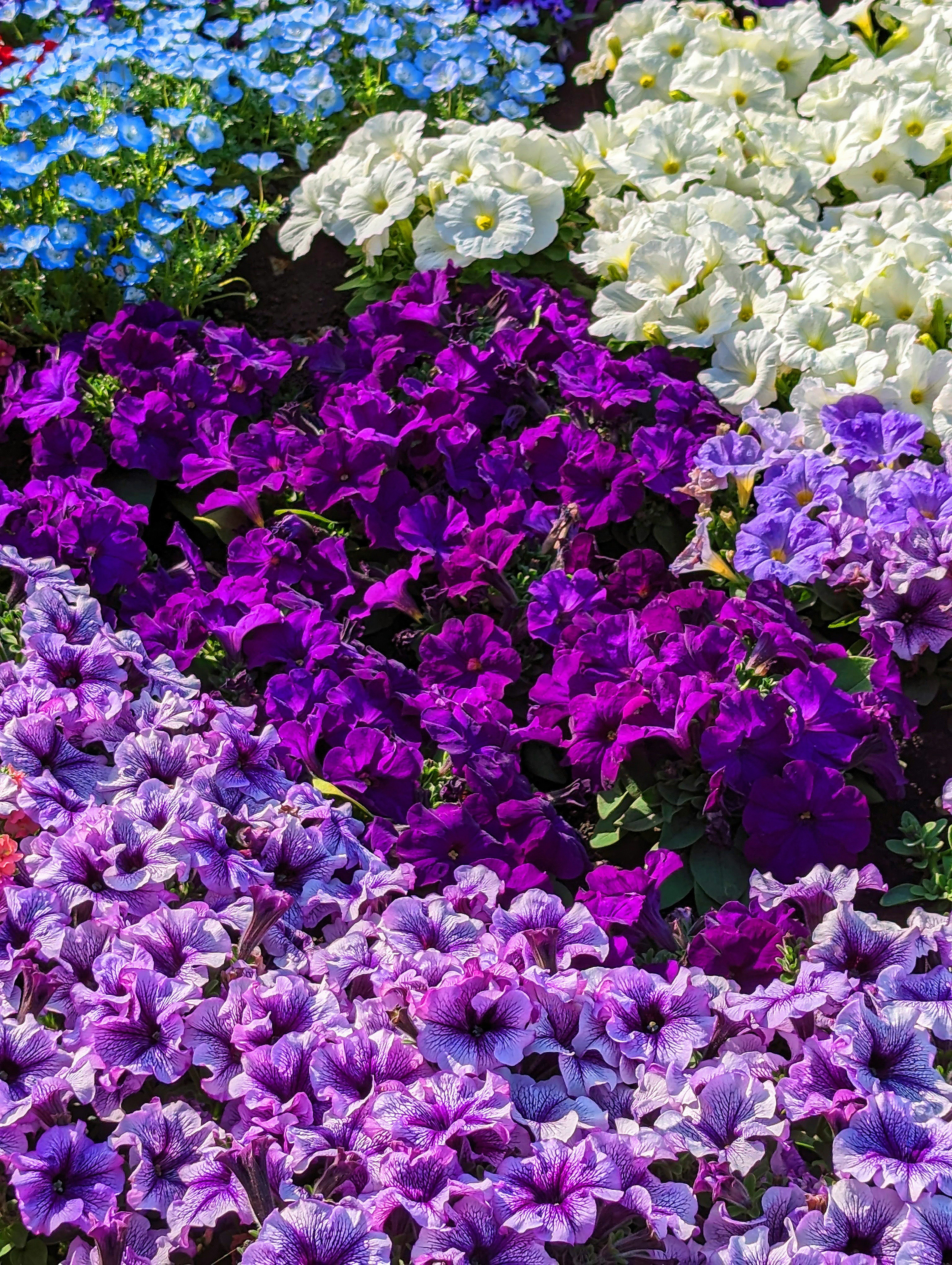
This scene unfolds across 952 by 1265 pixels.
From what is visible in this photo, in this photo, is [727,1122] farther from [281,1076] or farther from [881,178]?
[881,178]

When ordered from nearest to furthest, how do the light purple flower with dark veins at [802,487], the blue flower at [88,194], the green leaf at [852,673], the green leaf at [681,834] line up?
the green leaf at [681,834]
the green leaf at [852,673]
the light purple flower with dark veins at [802,487]
the blue flower at [88,194]

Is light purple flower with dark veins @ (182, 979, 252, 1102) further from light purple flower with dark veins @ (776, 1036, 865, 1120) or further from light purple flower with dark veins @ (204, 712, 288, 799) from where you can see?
light purple flower with dark veins @ (776, 1036, 865, 1120)

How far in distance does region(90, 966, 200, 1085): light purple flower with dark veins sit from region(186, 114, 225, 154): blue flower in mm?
2823

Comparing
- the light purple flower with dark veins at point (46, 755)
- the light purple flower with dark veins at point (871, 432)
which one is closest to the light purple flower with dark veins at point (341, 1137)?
the light purple flower with dark veins at point (46, 755)

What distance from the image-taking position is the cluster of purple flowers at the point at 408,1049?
1710 millimetres

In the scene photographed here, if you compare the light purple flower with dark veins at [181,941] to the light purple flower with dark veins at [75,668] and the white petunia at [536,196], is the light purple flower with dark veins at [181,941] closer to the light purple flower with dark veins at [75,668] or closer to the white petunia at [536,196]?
the light purple flower with dark veins at [75,668]

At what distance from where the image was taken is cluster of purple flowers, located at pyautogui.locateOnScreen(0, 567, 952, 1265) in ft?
5.61

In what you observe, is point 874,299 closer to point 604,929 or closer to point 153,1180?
point 604,929

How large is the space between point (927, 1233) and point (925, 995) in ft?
1.33

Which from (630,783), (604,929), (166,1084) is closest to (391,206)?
(630,783)

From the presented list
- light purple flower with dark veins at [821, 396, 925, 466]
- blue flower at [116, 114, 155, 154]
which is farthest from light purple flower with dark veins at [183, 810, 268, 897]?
blue flower at [116, 114, 155, 154]

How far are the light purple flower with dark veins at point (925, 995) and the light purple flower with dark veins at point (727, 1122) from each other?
253mm

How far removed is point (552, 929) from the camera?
2.06 m

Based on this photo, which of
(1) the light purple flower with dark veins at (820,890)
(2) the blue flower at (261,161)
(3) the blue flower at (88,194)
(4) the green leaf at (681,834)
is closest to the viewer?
(1) the light purple flower with dark veins at (820,890)
